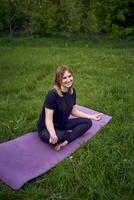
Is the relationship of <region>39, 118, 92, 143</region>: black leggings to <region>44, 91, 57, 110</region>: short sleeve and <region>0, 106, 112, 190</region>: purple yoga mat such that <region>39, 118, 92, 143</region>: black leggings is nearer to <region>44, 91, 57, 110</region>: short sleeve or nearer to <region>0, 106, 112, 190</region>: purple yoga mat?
<region>0, 106, 112, 190</region>: purple yoga mat

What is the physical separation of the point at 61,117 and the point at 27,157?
2.32 feet

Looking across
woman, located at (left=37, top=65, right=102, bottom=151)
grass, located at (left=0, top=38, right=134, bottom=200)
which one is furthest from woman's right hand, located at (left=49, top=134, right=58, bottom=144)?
grass, located at (left=0, top=38, right=134, bottom=200)

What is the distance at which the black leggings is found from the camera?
421 centimetres

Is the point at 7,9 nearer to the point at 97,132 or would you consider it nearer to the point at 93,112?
the point at 93,112

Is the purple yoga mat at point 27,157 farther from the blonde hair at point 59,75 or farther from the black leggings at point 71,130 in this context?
the blonde hair at point 59,75

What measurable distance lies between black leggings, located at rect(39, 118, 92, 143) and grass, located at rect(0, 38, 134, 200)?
0.20 m

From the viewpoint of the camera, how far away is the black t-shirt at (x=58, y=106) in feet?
13.7

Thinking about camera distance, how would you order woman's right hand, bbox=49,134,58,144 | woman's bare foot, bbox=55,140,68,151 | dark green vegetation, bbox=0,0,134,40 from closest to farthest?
woman's right hand, bbox=49,134,58,144
woman's bare foot, bbox=55,140,68,151
dark green vegetation, bbox=0,0,134,40

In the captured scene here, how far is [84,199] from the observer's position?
3.24 metres

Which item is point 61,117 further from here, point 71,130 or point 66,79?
point 66,79

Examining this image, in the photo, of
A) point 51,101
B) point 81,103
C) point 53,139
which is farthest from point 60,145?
point 81,103

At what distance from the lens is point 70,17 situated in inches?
435

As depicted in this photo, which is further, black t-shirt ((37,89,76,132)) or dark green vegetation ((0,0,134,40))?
dark green vegetation ((0,0,134,40))

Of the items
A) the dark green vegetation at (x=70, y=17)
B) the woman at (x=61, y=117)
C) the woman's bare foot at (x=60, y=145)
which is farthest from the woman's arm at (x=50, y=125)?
the dark green vegetation at (x=70, y=17)
